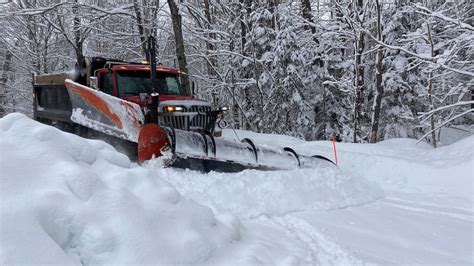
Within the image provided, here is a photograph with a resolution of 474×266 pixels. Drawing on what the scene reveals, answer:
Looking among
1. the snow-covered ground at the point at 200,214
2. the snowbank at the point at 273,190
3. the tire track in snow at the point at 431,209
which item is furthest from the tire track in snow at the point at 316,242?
the tire track in snow at the point at 431,209

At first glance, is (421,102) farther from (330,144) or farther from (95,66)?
(95,66)

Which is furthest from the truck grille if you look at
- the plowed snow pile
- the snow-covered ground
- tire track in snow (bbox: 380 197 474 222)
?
tire track in snow (bbox: 380 197 474 222)

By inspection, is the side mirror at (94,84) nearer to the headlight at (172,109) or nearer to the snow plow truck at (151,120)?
the snow plow truck at (151,120)

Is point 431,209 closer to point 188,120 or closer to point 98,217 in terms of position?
point 98,217

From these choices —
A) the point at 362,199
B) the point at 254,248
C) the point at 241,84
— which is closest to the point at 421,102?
the point at 241,84

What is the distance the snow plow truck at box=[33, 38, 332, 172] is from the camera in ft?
23.4

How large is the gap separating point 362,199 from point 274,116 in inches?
471

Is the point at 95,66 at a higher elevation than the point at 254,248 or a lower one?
higher

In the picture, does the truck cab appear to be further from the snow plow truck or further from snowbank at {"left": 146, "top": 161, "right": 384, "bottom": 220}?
snowbank at {"left": 146, "top": 161, "right": 384, "bottom": 220}

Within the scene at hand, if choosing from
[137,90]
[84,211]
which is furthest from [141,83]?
[84,211]

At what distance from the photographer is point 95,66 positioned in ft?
35.2

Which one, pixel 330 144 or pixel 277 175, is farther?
pixel 330 144

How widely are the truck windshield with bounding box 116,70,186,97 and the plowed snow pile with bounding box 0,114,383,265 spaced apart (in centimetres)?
510

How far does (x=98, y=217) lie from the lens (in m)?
3.12
